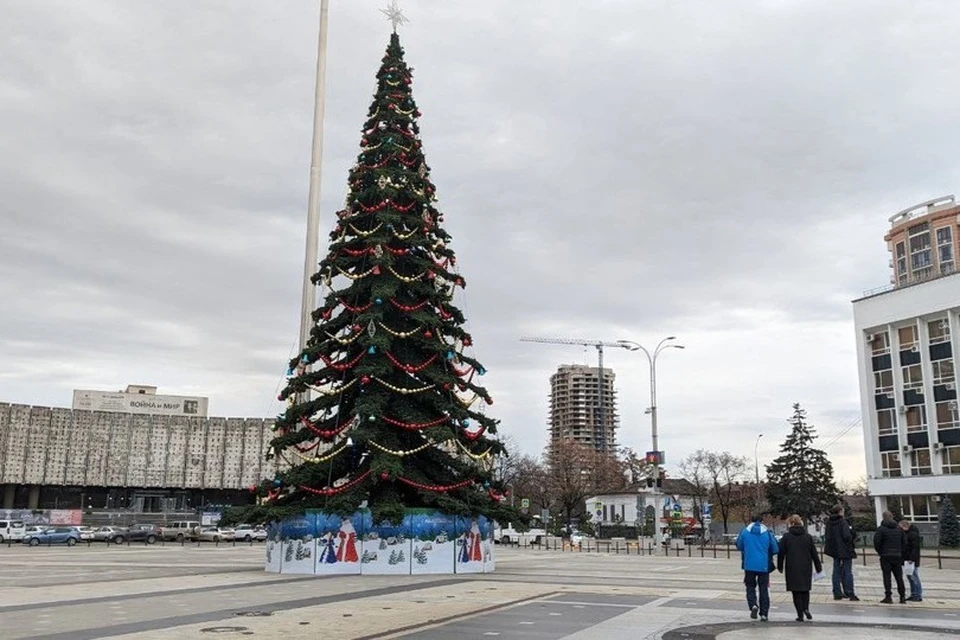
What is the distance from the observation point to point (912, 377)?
6281 centimetres

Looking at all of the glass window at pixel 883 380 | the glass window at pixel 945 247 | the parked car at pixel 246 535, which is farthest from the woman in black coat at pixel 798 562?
the glass window at pixel 945 247

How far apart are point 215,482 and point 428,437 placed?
85.1 metres

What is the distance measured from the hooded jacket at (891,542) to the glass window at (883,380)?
171 ft

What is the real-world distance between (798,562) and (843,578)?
4.81 m

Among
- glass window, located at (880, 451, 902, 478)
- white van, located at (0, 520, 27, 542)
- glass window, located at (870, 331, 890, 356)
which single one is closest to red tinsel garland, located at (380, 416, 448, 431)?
white van, located at (0, 520, 27, 542)

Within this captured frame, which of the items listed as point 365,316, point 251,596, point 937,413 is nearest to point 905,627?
point 251,596

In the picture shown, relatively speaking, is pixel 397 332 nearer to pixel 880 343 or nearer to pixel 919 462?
pixel 919 462

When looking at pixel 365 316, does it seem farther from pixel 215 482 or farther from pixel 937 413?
pixel 215 482

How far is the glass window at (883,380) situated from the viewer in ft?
212

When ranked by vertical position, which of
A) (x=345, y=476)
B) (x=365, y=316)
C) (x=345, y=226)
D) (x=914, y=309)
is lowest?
(x=345, y=476)

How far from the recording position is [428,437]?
85.6 feet

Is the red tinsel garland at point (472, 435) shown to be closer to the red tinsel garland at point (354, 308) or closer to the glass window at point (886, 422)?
the red tinsel garland at point (354, 308)

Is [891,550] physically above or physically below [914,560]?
above

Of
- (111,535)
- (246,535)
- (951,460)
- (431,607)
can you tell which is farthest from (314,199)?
(951,460)
